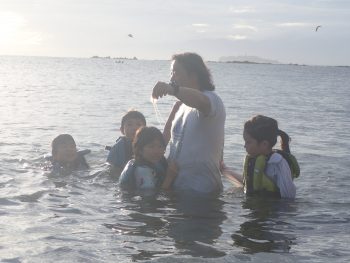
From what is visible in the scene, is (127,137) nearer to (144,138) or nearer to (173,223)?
(144,138)

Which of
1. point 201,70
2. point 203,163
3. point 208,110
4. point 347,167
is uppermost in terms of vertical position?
point 201,70

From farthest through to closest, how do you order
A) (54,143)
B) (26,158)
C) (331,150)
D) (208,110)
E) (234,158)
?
(331,150) < (234,158) < (26,158) < (54,143) < (208,110)

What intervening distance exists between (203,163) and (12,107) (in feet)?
77.9

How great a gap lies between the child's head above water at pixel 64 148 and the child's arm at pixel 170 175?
11.4 ft

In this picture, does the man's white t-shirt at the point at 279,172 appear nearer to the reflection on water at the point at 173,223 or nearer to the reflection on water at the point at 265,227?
the reflection on water at the point at 265,227

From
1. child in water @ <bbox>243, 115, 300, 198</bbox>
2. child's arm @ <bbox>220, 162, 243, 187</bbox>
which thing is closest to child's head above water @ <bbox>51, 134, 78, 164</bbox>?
child's arm @ <bbox>220, 162, 243, 187</bbox>

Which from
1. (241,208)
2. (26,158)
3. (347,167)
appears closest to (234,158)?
(347,167)

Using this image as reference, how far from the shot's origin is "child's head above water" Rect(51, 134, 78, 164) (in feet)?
38.0

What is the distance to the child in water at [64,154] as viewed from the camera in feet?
38.0

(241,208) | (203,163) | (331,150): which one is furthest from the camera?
(331,150)

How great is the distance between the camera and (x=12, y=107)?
30.3 meters

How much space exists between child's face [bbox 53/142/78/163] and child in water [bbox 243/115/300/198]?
422cm

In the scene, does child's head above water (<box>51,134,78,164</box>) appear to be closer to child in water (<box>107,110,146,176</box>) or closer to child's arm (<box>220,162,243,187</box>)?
child in water (<box>107,110,146,176</box>)

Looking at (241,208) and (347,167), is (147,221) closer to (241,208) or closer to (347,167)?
(241,208)
